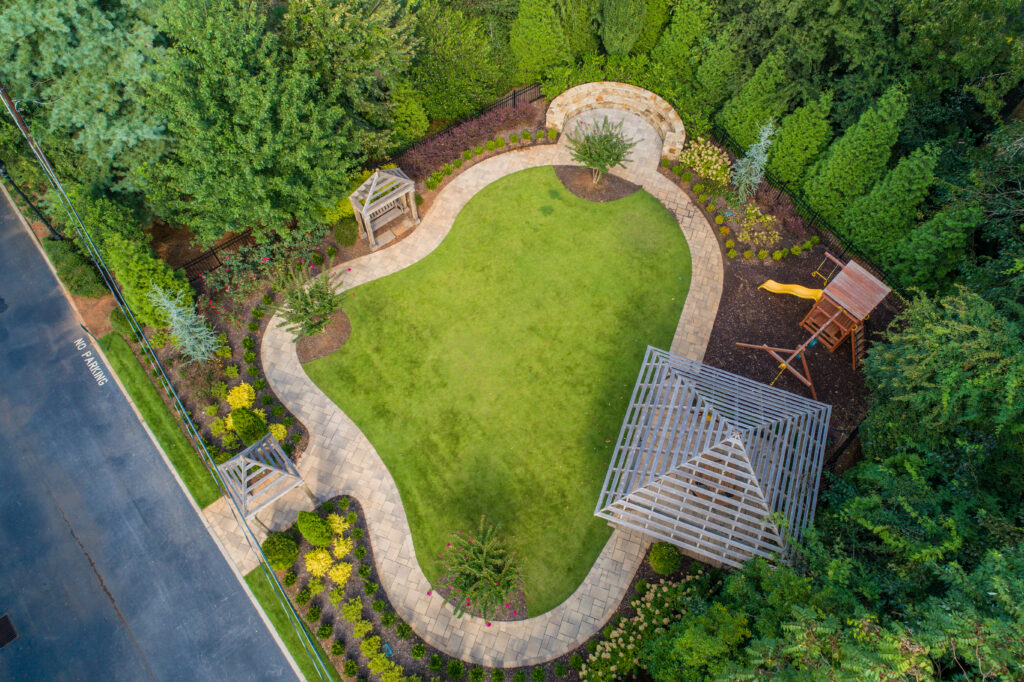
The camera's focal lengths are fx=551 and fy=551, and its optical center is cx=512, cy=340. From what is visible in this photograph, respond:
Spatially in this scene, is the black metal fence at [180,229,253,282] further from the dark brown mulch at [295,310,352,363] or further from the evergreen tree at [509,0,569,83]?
the evergreen tree at [509,0,569,83]

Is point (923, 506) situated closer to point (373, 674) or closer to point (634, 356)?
point (634, 356)

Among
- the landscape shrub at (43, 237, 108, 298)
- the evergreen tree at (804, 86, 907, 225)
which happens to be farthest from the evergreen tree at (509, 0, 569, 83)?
the landscape shrub at (43, 237, 108, 298)

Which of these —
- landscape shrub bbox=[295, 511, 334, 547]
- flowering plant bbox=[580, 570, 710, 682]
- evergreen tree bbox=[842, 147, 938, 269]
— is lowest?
flowering plant bbox=[580, 570, 710, 682]

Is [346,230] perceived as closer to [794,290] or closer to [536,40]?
[536,40]

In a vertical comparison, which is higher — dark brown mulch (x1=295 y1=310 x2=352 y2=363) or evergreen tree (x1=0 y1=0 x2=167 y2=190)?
evergreen tree (x1=0 y1=0 x2=167 y2=190)

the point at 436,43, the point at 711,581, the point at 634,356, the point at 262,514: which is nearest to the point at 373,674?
the point at 262,514

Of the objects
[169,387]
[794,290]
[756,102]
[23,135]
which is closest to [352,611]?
[169,387]
